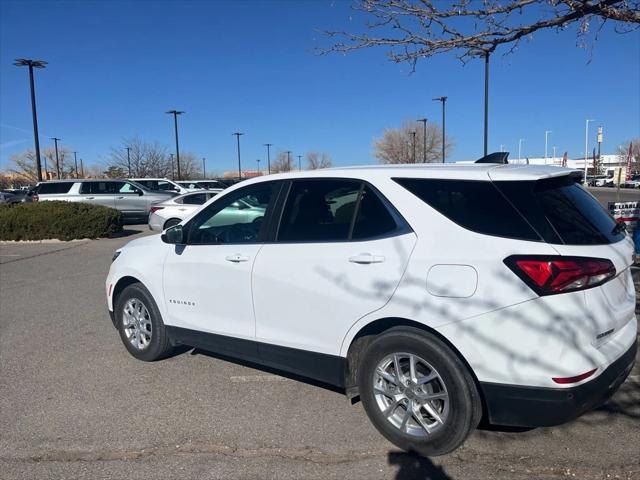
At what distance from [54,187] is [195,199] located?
25.2 ft

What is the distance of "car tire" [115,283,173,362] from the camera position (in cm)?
481

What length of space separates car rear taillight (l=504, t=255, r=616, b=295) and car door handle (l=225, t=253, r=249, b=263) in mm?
1914

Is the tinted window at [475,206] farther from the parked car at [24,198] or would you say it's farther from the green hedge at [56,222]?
the parked car at [24,198]

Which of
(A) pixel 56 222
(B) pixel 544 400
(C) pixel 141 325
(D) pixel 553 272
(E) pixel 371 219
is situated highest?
(E) pixel 371 219

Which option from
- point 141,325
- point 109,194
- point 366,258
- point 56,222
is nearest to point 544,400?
point 366,258

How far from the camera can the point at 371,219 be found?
11.3 ft

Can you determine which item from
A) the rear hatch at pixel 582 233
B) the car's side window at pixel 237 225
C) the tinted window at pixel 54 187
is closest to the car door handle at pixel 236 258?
the car's side window at pixel 237 225

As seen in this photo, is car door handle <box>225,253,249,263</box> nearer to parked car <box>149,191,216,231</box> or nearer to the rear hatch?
the rear hatch

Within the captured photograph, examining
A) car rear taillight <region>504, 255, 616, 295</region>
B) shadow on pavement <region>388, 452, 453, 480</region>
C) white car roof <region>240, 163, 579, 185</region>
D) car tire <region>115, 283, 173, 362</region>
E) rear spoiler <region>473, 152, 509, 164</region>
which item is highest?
rear spoiler <region>473, 152, 509, 164</region>

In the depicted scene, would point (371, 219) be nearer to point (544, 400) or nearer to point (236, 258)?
point (236, 258)

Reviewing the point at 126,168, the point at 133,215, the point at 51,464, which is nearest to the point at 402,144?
the point at 126,168

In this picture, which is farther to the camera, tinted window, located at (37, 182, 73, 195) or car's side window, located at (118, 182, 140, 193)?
car's side window, located at (118, 182, 140, 193)

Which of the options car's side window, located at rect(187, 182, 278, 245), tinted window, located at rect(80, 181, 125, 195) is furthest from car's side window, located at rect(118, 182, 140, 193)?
car's side window, located at rect(187, 182, 278, 245)

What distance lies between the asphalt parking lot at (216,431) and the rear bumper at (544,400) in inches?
14.6
